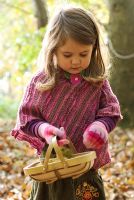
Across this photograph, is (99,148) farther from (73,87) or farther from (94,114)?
(73,87)

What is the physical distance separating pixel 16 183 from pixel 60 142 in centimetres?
219

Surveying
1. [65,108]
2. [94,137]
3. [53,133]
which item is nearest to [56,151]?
[53,133]

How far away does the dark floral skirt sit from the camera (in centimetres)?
271

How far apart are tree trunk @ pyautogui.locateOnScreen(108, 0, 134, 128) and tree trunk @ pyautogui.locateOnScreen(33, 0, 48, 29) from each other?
107 cm

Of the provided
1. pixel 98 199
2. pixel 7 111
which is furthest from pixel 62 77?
pixel 7 111

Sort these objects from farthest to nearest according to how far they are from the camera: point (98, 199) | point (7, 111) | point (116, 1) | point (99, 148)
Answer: point (7, 111)
point (116, 1)
point (98, 199)
point (99, 148)

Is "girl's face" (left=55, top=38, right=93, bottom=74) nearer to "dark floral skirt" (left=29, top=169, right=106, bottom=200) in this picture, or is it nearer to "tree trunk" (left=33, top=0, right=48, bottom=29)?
"dark floral skirt" (left=29, top=169, right=106, bottom=200)

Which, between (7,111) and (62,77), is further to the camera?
(7,111)

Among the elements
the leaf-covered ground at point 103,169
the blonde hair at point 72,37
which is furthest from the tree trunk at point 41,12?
the blonde hair at point 72,37

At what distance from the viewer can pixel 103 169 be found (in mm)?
5238

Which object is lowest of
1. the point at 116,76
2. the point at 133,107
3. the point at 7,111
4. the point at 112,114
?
the point at 7,111

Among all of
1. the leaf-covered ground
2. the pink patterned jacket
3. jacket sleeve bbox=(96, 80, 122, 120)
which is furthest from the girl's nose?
the leaf-covered ground

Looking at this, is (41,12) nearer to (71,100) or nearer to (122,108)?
(122,108)

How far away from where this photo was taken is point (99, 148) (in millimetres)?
2730
